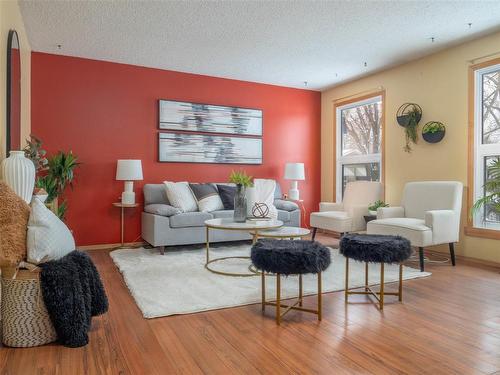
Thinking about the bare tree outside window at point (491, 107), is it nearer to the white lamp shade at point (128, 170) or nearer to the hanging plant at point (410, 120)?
the hanging plant at point (410, 120)

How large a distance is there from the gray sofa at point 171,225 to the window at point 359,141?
2.09 m

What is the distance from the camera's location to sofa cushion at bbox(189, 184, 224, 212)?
4.86 m

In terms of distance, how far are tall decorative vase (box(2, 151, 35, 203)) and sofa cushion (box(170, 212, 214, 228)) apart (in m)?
1.99

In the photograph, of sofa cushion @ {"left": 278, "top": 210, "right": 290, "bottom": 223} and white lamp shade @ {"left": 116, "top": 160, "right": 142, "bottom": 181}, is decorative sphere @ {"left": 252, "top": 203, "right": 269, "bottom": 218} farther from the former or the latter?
white lamp shade @ {"left": 116, "top": 160, "right": 142, "bottom": 181}

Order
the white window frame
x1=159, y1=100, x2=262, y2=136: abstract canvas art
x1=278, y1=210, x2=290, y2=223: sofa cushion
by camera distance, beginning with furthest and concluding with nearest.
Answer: x1=159, y1=100, x2=262, y2=136: abstract canvas art
x1=278, y1=210, x2=290, y2=223: sofa cushion
the white window frame

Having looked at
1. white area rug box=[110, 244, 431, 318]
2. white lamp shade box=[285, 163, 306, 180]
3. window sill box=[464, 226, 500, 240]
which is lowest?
white area rug box=[110, 244, 431, 318]

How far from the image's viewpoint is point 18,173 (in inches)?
99.4

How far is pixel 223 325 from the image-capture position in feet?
7.62

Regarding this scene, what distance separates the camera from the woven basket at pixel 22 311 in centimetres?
197

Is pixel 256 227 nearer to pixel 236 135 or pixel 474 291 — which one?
pixel 474 291

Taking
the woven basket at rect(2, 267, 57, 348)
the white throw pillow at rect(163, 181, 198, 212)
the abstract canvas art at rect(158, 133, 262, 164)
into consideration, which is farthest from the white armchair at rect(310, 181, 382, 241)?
the woven basket at rect(2, 267, 57, 348)

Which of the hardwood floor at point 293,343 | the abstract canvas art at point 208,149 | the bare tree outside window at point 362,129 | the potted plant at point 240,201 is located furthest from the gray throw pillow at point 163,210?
the bare tree outside window at point 362,129

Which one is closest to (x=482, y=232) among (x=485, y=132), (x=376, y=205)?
(x=485, y=132)

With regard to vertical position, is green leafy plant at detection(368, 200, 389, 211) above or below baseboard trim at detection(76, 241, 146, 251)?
above
